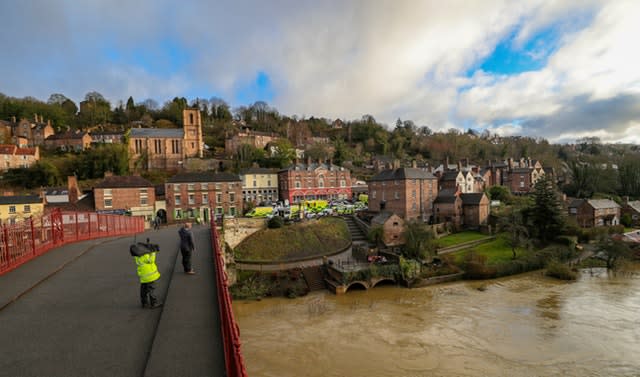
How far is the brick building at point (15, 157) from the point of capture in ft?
141

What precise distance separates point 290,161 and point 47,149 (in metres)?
40.1

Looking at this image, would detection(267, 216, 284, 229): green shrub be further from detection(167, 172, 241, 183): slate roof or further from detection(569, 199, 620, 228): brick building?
detection(569, 199, 620, 228): brick building

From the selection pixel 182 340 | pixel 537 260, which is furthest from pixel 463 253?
pixel 182 340

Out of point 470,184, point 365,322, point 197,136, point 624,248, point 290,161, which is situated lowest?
point 365,322

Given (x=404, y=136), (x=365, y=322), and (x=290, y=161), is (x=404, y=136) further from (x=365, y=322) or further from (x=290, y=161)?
(x=365, y=322)

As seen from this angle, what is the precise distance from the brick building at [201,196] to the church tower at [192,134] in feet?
61.2

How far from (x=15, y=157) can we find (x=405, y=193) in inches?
2064

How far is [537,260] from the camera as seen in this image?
27594 mm

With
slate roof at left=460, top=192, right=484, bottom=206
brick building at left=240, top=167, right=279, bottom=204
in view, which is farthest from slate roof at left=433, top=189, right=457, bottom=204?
brick building at left=240, top=167, right=279, bottom=204

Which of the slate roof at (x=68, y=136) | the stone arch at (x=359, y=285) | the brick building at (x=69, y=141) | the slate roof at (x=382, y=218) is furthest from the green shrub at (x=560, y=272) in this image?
the slate roof at (x=68, y=136)

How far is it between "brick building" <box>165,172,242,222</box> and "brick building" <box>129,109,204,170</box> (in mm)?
17866

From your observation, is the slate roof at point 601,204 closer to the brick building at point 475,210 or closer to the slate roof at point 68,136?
the brick building at point 475,210

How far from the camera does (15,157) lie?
43844 mm

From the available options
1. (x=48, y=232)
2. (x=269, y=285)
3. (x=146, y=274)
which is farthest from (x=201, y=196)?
(x=146, y=274)
